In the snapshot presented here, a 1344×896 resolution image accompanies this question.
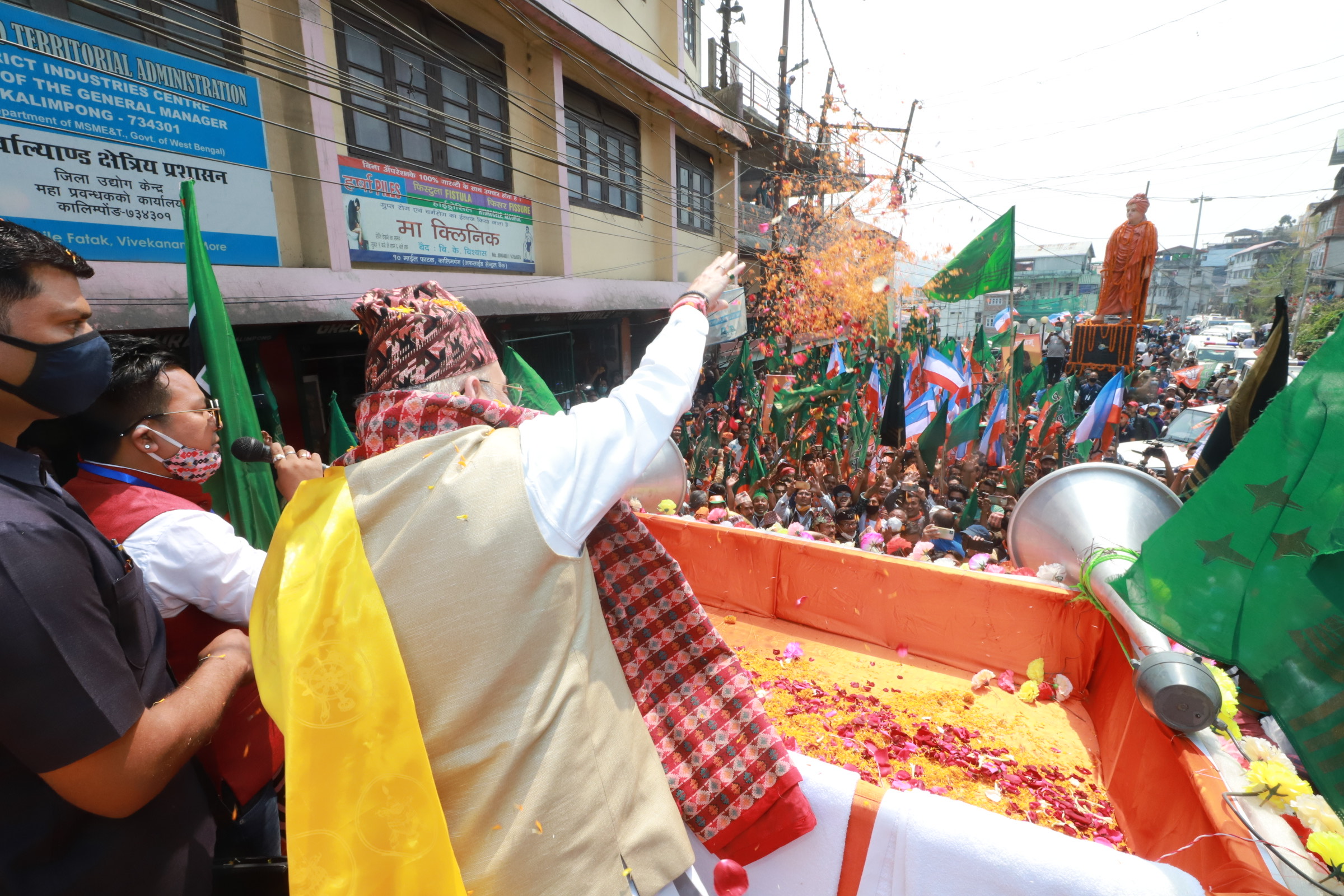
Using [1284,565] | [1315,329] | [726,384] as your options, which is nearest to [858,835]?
[1284,565]

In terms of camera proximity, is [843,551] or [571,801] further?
[843,551]

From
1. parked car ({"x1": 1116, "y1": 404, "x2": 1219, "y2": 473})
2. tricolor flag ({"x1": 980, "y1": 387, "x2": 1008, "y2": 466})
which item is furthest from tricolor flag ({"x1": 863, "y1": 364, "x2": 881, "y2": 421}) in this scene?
parked car ({"x1": 1116, "y1": 404, "x2": 1219, "y2": 473})

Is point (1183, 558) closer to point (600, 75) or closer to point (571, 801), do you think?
point (571, 801)

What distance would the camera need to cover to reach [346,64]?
7.75m

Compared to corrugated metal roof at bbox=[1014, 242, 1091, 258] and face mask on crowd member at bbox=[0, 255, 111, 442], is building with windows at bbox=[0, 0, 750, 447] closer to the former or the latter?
face mask on crowd member at bbox=[0, 255, 111, 442]

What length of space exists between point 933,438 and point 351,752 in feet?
24.2

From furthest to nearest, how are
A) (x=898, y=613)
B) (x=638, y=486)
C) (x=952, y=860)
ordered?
1. (x=638, y=486)
2. (x=898, y=613)
3. (x=952, y=860)

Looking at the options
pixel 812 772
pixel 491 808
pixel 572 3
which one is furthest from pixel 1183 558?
pixel 572 3

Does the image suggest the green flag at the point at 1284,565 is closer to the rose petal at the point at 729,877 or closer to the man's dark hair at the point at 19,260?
the rose petal at the point at 729,877

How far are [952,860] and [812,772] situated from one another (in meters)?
0.42

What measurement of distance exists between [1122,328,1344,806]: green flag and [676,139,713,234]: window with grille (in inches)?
550

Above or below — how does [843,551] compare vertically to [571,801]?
below

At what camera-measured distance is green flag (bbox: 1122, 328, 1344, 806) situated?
1.61 meters

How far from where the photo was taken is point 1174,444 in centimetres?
942
